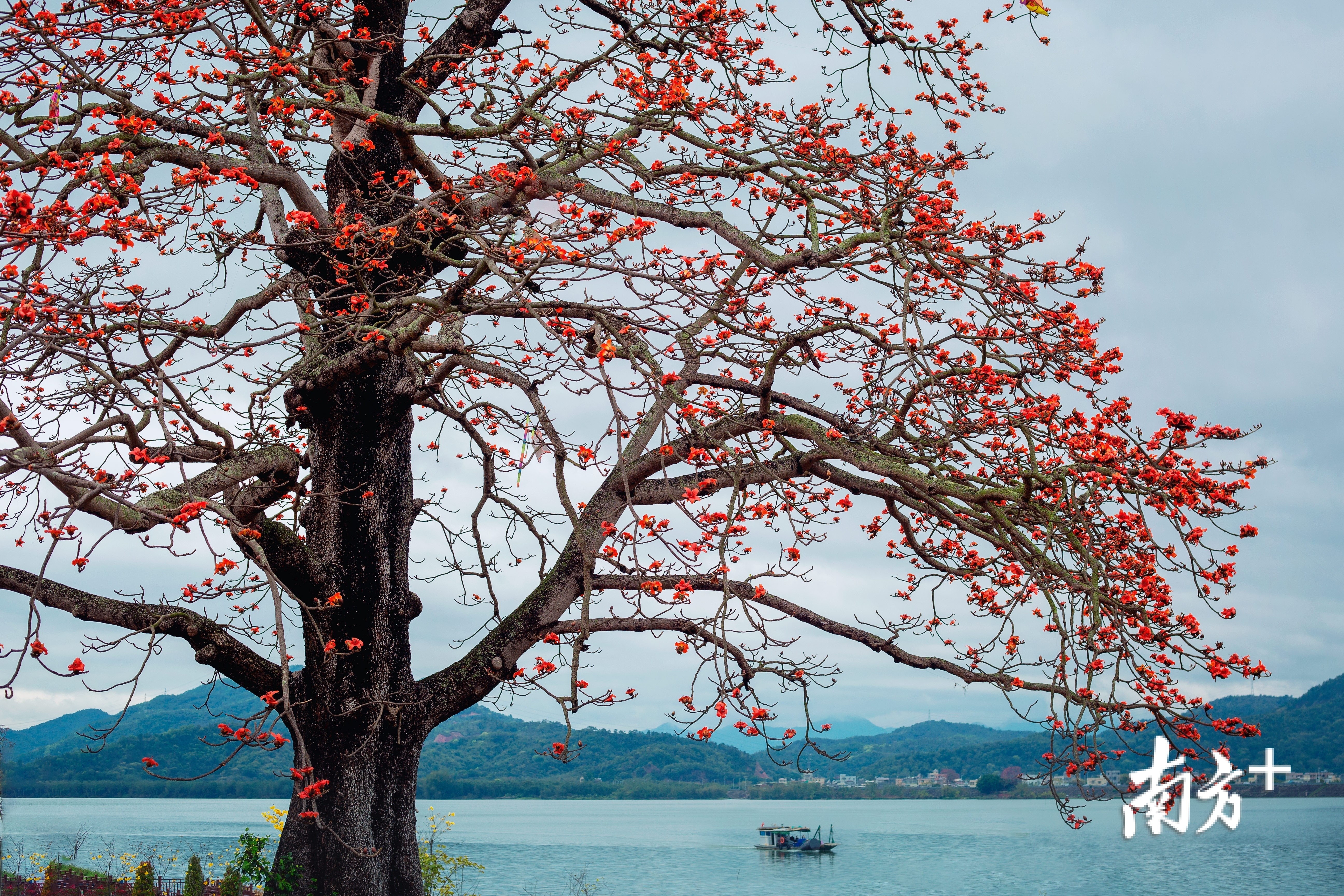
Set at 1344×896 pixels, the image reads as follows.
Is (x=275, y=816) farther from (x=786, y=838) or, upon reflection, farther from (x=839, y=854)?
(x=839, y=854)

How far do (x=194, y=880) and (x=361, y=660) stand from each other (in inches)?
154

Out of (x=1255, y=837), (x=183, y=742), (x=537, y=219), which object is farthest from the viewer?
(x=1255, y=837)

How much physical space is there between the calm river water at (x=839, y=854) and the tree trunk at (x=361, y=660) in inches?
156

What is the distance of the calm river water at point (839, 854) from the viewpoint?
1668 inches

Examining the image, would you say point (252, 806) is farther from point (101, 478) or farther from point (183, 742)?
point (101, 478)

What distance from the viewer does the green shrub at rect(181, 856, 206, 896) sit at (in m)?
9.84

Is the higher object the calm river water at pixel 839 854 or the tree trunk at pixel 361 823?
the tree trunk at pixel 361 823

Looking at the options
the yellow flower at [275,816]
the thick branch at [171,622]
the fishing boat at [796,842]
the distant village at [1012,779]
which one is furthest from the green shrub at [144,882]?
the fishing boat at [796,842]

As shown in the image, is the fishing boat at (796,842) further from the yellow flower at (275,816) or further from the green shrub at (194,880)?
the green shrub at (194,880)

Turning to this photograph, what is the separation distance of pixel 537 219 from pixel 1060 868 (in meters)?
64.8

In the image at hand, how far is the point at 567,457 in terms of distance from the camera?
20.1 feet

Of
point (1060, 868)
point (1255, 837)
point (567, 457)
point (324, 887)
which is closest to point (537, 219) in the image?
point (567, 457)

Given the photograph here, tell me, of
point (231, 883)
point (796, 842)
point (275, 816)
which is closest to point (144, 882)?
point (231, 883)

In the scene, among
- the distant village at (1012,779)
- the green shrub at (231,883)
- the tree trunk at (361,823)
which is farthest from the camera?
the green shrub at (231,883)
